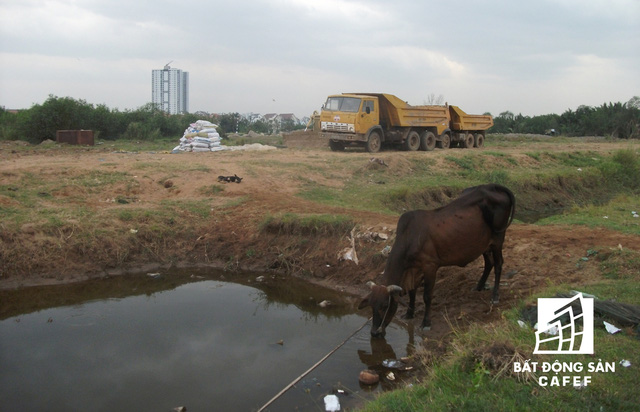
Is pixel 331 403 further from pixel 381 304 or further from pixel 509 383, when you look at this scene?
pixel 509 383

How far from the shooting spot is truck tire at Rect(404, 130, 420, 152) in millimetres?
23289

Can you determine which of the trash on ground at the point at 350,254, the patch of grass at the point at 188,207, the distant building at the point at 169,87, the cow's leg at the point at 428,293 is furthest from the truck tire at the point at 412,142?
the distant building at the point at 169,87

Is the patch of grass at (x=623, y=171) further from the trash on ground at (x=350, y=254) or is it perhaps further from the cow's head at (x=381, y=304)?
the cow's head at (x=381, y=304)

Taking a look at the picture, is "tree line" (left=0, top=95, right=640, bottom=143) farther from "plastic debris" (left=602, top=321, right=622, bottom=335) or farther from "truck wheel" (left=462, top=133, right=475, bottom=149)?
"plastic debris" (left=602, top=321, right=622, bottom=335)

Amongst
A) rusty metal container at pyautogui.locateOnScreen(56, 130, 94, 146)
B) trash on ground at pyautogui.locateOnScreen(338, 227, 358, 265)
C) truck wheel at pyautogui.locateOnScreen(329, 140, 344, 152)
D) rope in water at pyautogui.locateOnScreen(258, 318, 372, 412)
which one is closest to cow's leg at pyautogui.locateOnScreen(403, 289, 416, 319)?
rope in water at pyautogui.locateOnScreen(258, 318, 372, 412)

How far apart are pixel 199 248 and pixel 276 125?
151 ft

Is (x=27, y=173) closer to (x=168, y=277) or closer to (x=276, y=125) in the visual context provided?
(x=168, y=277)

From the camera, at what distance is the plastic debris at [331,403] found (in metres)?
5.28

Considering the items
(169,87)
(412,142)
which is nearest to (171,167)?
(412,142)

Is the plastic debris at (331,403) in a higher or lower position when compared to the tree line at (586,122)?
lower

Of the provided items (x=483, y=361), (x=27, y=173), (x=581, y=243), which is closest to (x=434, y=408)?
(x=483, y=361)

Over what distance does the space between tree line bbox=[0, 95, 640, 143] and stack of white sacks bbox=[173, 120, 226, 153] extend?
24.7 ft

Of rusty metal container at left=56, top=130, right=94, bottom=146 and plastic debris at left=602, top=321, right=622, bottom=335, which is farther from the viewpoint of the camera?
rusty metal container at left=56, top=130, right=94, bottom=146

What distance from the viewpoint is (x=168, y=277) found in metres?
9.75
